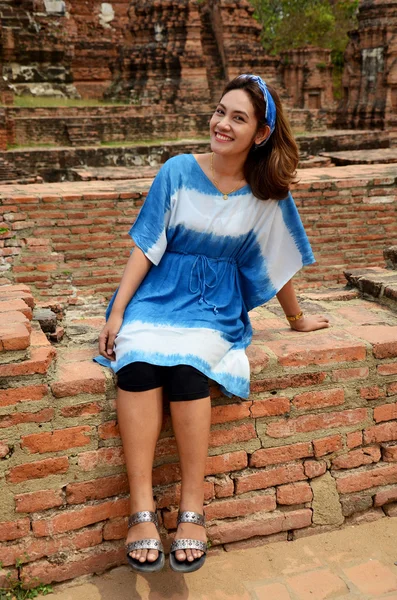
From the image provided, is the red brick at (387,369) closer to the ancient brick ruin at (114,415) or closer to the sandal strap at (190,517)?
the ancient brick ruin at (114,415)

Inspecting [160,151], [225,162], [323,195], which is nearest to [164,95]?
[160,151]

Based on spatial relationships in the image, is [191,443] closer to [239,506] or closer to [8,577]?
[239,506]

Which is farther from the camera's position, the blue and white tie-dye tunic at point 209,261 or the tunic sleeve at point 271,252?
the tunic sleeve at point 271,252

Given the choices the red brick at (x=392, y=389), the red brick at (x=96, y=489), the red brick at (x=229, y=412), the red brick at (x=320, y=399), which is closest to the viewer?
the red brick at (x=96, y=489)

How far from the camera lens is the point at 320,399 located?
7.19 ft

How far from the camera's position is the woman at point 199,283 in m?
1.87

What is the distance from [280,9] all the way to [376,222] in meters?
22.3

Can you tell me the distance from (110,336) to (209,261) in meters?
0.44

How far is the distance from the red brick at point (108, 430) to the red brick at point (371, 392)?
34.4 inches

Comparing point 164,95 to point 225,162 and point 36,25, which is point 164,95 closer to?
point 36,25

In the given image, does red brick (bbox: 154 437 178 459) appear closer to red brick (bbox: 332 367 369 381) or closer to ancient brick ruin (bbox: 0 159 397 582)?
ancient brick ruin (bbox: 0 159 397 582)

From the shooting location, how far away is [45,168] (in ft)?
29.7

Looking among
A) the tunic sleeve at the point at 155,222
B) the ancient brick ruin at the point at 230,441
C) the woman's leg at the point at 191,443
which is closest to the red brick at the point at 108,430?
the ancient brick ruin at the point at 230,441

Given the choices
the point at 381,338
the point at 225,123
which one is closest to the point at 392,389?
the point at 381,338
